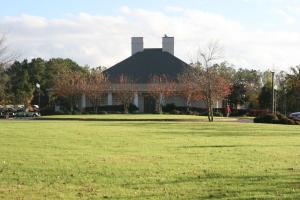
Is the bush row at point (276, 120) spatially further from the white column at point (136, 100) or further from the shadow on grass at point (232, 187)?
the shadow on grass at point (232, 187)

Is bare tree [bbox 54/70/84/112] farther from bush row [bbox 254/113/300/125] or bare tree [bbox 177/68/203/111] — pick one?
bush row [bbox 254/113/300/125]

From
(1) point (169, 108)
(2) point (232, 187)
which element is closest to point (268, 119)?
(1) point (169, 108)

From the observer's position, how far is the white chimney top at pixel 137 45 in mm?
87125

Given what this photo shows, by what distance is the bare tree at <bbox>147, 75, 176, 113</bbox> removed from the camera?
7606 cm

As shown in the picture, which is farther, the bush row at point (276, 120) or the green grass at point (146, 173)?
the bush row at point (276, 120)

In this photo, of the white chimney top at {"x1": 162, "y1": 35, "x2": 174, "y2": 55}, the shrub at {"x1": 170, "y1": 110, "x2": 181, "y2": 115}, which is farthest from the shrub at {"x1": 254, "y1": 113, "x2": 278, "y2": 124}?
the white chimney top at {"x1": 162, "y1": 35, "x2": 174, "y2": 55}

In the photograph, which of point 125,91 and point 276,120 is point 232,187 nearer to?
point 276,120

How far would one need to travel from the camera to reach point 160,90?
7594 cm

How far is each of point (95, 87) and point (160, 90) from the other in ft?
29.3

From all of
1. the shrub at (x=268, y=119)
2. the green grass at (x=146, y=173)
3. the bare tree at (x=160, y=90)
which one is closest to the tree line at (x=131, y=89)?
the bare tree at (x=160, y=90)

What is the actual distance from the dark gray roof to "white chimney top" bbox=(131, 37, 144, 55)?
0.84 meters

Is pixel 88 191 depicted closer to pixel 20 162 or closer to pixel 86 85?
pixel 20 162

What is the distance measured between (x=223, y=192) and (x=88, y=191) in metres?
→ 2.36

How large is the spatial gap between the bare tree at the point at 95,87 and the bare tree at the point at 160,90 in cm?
648
